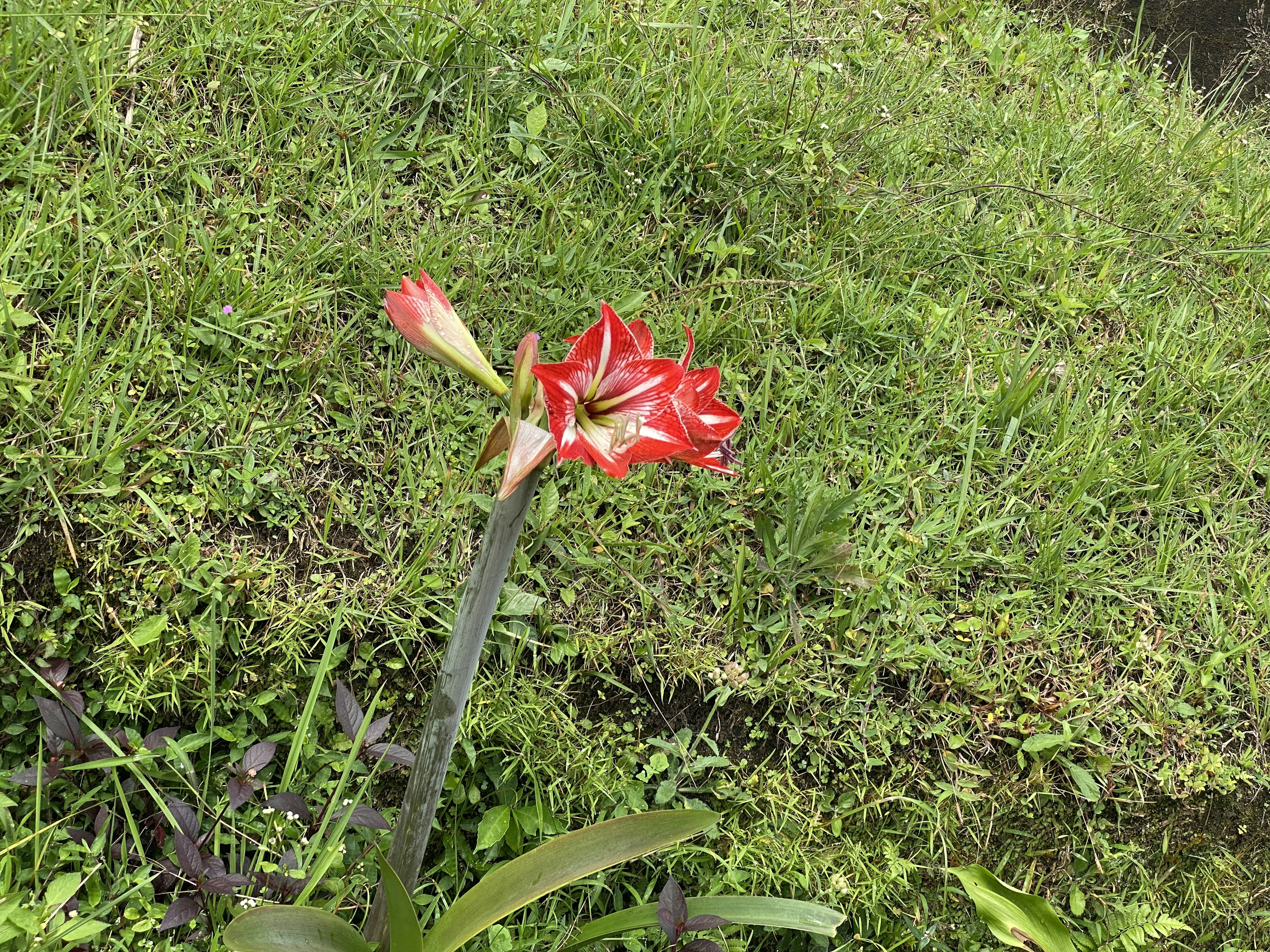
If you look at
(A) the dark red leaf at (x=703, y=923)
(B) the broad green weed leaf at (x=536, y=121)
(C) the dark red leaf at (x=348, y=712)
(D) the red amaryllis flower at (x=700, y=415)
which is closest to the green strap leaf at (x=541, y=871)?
(A) the dark red leaf at (x=703, y=923)

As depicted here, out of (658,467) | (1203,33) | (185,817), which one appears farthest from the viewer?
(1203,33)

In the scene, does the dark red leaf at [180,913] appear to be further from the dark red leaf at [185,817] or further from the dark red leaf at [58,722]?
the dark red leaf at [58,722]

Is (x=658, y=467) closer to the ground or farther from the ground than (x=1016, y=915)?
farther from the ground

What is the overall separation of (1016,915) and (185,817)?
174cm

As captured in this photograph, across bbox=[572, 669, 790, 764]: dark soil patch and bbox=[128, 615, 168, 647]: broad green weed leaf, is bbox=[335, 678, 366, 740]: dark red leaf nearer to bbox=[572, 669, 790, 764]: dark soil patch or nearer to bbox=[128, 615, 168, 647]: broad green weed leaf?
bbox=[128, 615, 168, 647]: broad green weed leaf

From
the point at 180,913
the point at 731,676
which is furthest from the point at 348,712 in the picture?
the point at 731,676

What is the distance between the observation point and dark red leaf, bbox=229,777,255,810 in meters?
1.84

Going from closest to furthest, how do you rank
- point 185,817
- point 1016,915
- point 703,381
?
point 703,381, point 185,817, point 1016,915

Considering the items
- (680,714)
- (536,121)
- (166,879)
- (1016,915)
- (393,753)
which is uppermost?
(536,121)

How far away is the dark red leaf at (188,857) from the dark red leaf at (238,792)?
10 centimetres

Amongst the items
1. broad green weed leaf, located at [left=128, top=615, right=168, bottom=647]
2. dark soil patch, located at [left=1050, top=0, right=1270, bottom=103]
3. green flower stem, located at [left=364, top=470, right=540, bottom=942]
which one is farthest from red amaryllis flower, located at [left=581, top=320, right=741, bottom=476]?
dark soil patch, located at [left=1050, top=0, right=1270, bottom=103]

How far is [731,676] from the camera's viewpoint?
7.23 feet

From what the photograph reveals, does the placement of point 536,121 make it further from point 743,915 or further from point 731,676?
point 743,915

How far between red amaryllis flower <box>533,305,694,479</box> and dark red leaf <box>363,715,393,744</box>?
0.93 meters
